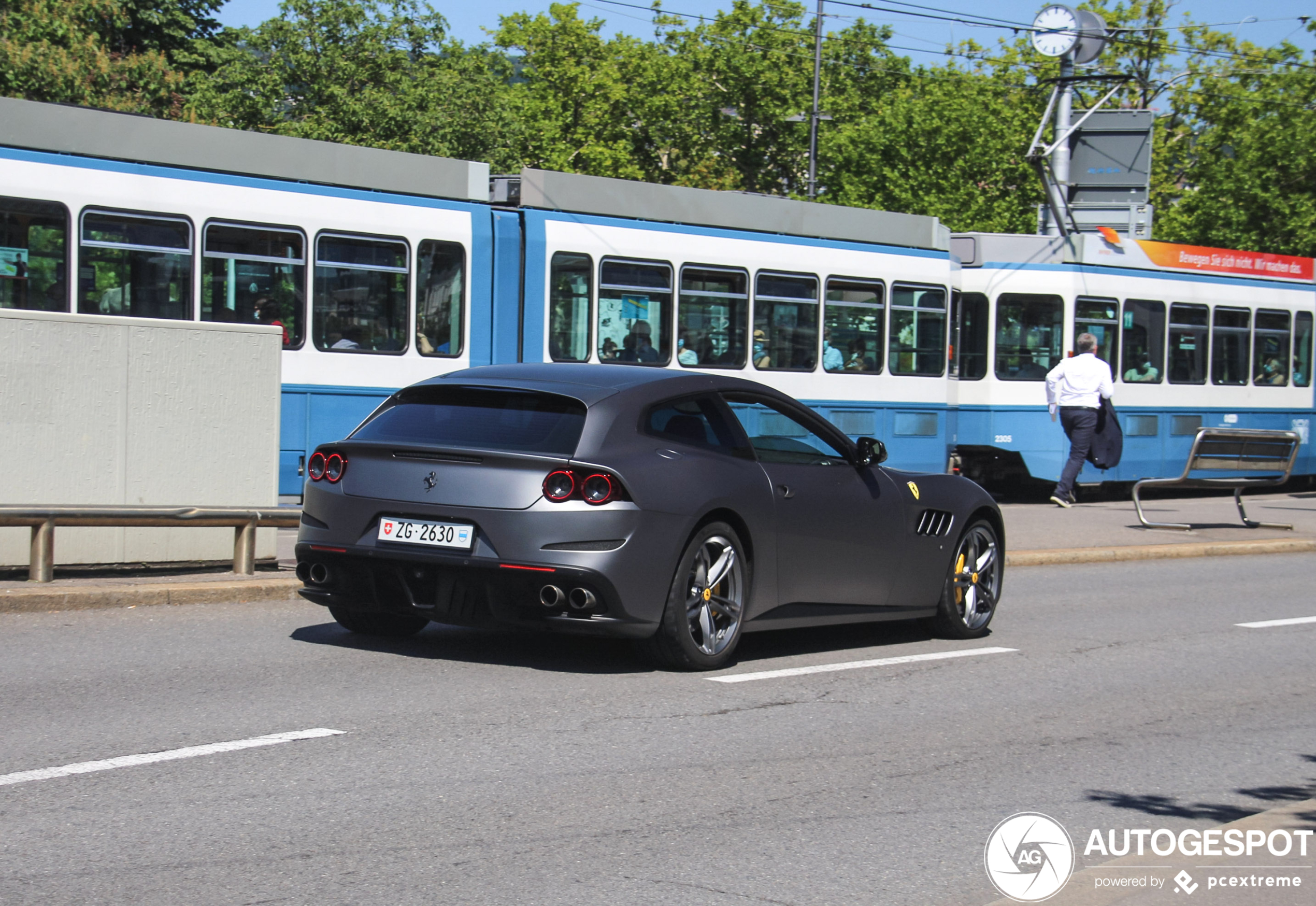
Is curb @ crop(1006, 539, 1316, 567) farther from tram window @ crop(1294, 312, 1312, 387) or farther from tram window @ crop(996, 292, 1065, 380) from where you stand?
tram window @ crop(1294, 312, 1312, 387)

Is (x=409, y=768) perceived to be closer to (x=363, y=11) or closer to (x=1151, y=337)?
(x=1151, y=337)

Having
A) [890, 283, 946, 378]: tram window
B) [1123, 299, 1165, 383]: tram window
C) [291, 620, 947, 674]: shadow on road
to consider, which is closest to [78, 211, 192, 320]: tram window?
[291, 620, 947, 674]: shadow on road

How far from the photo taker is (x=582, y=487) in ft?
23.9

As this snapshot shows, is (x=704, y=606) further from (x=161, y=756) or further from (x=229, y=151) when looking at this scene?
(x=229, y=151)

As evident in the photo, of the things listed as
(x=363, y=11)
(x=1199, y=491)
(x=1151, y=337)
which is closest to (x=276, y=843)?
(x=1151, y=337)

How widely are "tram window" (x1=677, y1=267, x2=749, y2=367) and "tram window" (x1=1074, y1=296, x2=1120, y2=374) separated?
6436mm

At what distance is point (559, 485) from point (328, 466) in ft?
4.19

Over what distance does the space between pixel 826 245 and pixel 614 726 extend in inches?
533

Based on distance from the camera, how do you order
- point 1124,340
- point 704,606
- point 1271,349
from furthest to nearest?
1. point 1271,349
2. point 1124,340
3. point 704,606

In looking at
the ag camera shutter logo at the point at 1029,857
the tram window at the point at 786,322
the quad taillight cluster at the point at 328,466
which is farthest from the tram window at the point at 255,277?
the ag camera shutter logo at the point at 1029,857

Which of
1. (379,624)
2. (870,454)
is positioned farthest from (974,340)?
(379,624)

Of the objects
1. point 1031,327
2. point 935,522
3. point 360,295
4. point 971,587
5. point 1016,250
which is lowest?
point 971,587

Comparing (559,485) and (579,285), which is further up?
(579,285)

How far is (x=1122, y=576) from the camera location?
1388cm
